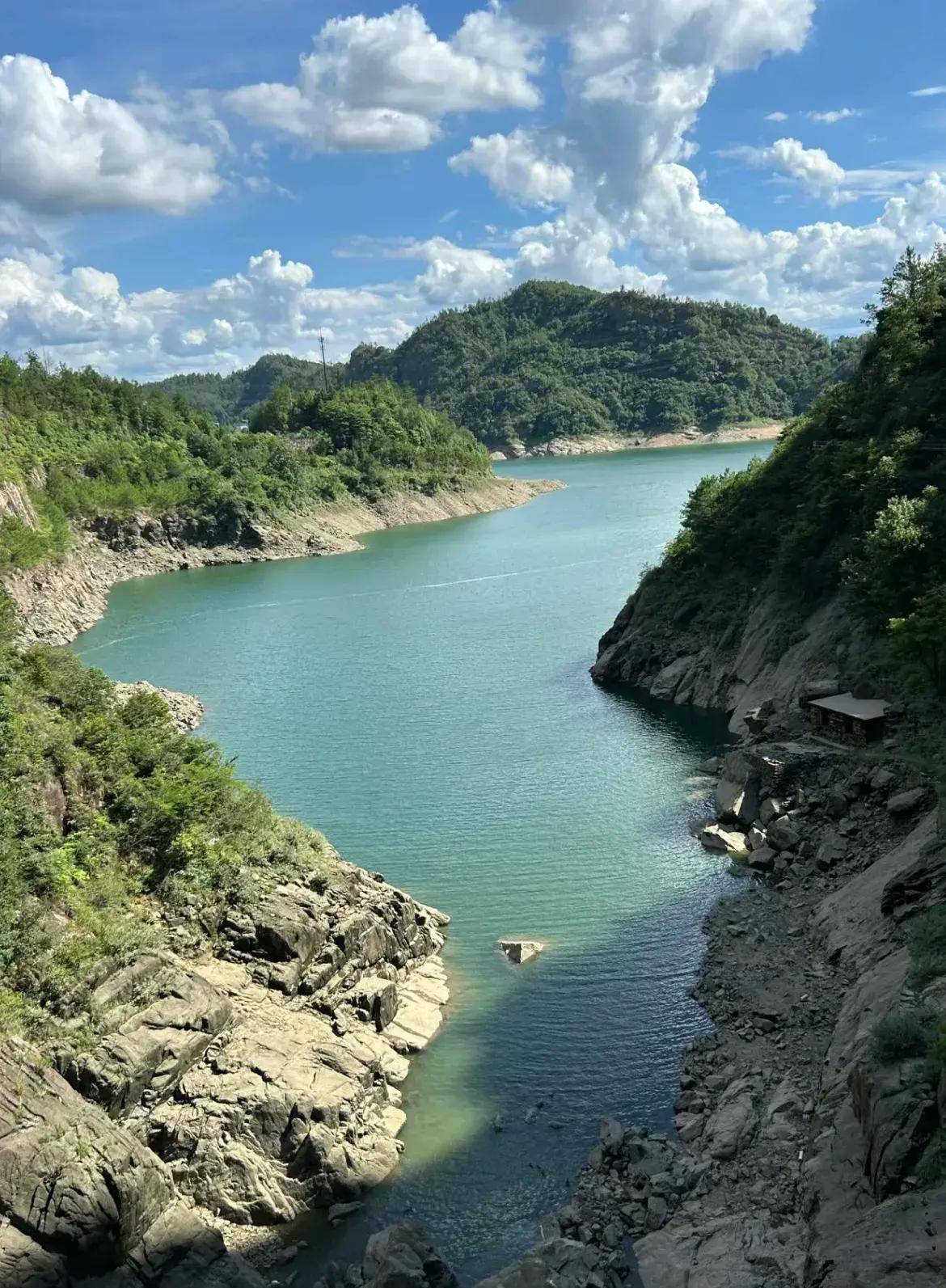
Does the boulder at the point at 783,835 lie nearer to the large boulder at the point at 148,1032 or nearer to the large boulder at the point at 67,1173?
the large boulder at the point at 148,1032

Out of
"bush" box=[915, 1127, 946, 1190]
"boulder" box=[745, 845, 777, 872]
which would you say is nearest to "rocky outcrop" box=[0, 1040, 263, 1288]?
"bush" box=[915, 1127, 946, 1190]

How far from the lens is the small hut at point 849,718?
1241 inches

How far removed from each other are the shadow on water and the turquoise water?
50 mm

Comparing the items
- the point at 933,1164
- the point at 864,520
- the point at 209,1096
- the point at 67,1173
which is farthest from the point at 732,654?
the point at 67,1173

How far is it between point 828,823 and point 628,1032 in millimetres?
9915

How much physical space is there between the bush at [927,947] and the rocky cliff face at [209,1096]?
9433 millimetres

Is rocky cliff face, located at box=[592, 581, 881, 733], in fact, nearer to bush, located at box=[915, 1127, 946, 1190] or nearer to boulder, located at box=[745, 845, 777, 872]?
boulder, located at box=[745, 845, 777, 872]

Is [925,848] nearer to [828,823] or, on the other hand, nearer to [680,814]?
[828,823]

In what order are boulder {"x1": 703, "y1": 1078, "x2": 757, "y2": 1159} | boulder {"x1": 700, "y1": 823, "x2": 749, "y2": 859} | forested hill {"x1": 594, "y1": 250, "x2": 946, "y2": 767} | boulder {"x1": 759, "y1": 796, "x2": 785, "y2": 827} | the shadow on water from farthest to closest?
forested hill {"x1": 594, "y1": 250, "x2": 946, "y2": 767}
boulder {"x1": 759, "y1": 796, "x2": 785, "y2": 827}
boulder {"x1": 700, "y1": 823, "x2": 749, "y2": 859}
boulder {"x1": 703, "y1": 1078, "x2": 757, "y2": 1159}
the shadow on water

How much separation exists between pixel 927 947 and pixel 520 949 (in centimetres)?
963

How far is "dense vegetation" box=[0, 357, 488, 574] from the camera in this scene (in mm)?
94375

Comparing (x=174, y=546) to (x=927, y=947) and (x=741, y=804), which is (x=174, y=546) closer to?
(x=741, y=804)

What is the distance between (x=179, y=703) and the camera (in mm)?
48344

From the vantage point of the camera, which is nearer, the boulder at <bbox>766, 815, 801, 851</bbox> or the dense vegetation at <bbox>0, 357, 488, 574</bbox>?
the boulder at <bbox>766, 815, 801, 851</bbox>
